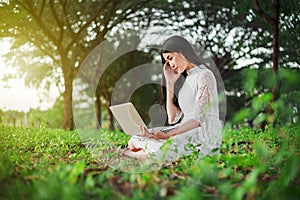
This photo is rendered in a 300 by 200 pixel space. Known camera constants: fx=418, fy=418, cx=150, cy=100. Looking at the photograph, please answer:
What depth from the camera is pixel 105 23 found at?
44.2 feet

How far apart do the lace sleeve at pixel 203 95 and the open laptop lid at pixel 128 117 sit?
29.5 inches

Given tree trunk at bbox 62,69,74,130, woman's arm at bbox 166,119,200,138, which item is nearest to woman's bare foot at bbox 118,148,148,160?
woman's arm at bbox 166,119,200,138

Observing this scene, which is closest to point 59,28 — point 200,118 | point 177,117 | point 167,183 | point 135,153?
point 177,117

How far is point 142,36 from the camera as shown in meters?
17.4

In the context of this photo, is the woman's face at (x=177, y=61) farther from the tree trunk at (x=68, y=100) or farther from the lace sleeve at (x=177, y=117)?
the tree trunk at (x=68, y=100)

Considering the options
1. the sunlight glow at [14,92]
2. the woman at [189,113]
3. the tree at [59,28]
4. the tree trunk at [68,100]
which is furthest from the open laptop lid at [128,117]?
the sunlight glow at [14,92]

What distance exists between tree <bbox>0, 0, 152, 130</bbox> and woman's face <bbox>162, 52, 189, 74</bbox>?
6055mm

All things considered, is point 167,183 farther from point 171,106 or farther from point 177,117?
point 171,106

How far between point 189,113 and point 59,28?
971cm

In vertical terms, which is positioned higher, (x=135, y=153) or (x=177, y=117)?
(x=177, y=117)

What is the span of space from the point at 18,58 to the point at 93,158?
13.5 meters

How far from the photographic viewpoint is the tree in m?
11.0

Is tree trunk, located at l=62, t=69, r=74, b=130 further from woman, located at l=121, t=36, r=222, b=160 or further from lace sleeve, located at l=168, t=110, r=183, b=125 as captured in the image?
woman, located at l=121, t=36, r=222, b=160

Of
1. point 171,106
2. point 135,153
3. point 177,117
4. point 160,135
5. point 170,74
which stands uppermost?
point 170,74
